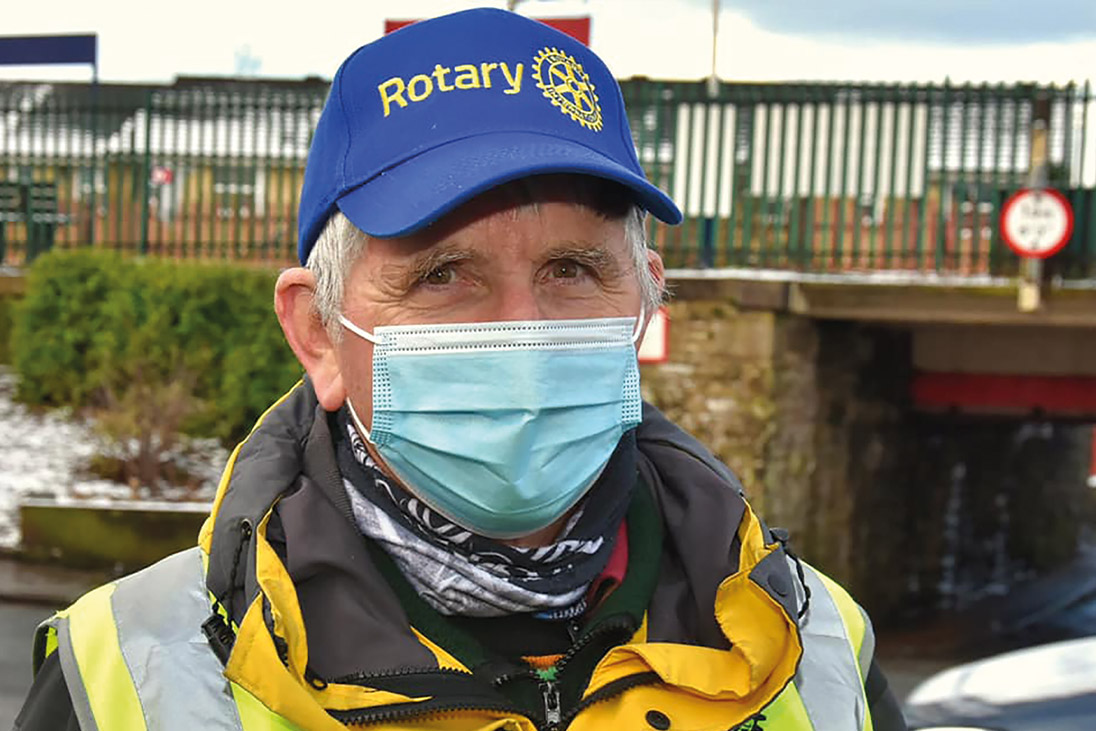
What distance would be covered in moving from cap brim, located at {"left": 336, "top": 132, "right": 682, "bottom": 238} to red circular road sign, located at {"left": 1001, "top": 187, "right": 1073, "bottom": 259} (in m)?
8.46

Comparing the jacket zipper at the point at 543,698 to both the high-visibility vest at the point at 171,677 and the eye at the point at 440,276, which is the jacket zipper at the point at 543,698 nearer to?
the high-visibility vest at the point at 171,677

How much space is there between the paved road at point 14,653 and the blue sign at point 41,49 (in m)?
9.12

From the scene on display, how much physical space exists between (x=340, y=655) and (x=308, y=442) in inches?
14.8

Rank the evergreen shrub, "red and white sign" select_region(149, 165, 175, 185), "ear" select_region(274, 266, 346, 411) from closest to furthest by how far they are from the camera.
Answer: "ear" select_region(274, 266, 346, 411) < the evergreen shrub < "red and white sign" select_region(149, 165, 175, 185)

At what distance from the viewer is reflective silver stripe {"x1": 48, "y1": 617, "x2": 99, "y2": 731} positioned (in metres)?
1.65

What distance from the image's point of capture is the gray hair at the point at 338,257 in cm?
188

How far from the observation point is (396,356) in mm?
1897

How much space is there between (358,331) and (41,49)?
16.0 metres

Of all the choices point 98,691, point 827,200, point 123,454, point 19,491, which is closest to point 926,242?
point 827,200

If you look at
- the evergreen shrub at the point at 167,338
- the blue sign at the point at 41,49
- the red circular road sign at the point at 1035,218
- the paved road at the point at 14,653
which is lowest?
the paved road at the point at 14,653

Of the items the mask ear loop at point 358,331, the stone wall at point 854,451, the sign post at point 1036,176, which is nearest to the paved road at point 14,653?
the stone wall at point 854,451

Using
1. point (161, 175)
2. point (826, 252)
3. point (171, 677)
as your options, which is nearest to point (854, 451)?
point (826, 252)

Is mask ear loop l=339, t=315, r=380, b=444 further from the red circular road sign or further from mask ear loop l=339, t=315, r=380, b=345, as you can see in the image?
the red circular road sign

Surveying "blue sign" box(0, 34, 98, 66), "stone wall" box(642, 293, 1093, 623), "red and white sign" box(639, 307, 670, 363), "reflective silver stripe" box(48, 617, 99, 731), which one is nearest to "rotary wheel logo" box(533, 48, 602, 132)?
"reflective silver stripe" box(48, 617, 99, 731)
